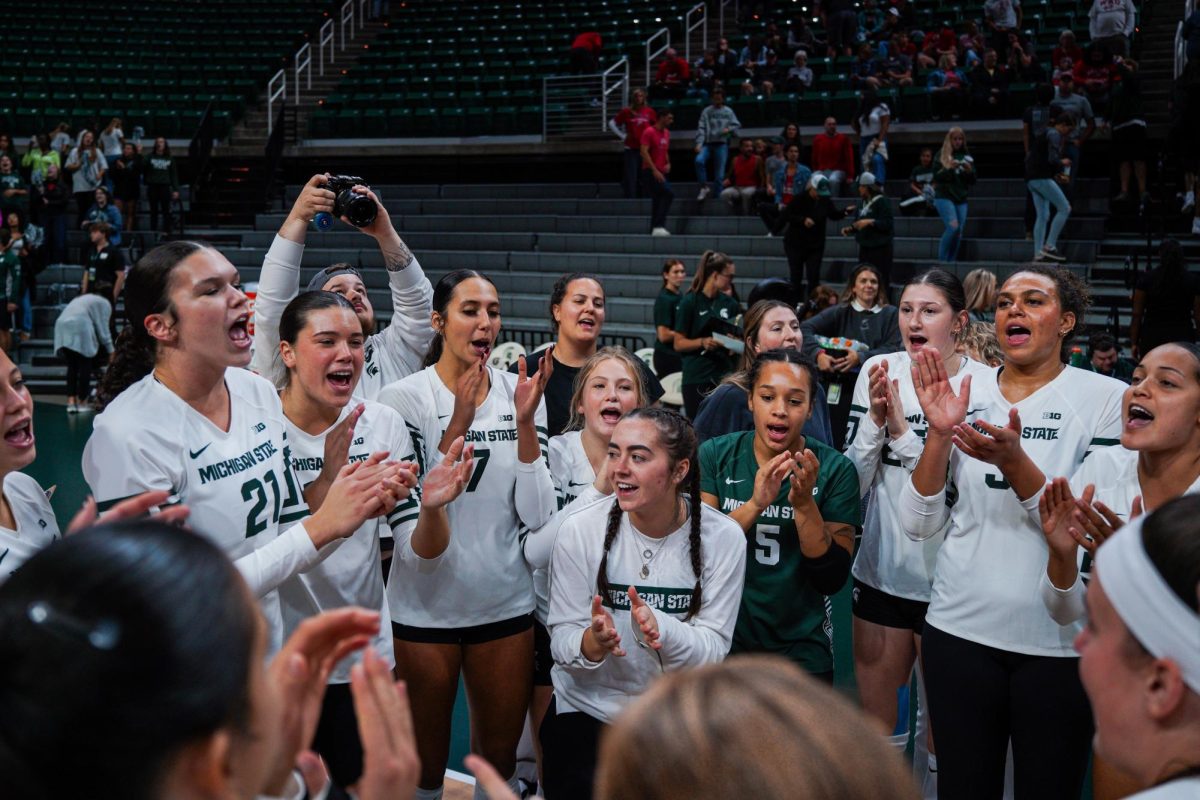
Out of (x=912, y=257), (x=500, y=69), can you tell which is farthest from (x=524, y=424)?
(x=500, y=69)

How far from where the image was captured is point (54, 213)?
15.8 meters

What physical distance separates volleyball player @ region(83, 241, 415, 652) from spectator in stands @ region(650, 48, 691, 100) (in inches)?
577

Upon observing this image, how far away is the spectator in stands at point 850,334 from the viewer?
6383 millimetres

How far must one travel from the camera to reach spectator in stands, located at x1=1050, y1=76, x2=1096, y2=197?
1181 cm

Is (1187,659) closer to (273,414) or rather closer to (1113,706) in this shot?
(1113,706)

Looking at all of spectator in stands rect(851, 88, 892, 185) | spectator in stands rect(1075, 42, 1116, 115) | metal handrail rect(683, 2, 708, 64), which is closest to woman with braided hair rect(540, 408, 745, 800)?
spectator in stands rect(851, 88, 892, 185)

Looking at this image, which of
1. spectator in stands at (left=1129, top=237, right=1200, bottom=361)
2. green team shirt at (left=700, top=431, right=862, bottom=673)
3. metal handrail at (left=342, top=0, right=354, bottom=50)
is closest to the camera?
green team shirt at (left=700, top=431, right=862, bottom=673)

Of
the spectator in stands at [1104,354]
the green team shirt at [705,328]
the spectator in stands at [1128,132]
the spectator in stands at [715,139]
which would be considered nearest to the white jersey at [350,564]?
the green team shirt at [705,328]

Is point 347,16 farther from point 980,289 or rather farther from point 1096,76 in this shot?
point 980,289

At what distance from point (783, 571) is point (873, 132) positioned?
11176 mm

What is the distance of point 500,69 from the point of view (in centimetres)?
1900

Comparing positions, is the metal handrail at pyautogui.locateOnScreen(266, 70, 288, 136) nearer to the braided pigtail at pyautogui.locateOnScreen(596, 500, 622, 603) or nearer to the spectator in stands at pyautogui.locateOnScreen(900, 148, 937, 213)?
the spectator in stands at pyautogui.locateOnScreen(900, 148, 937, 213)

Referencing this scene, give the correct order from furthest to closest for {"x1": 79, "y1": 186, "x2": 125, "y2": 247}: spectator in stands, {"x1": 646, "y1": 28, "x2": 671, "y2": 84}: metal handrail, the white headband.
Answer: {"x1": 646, "y1": 28, "x2": 671, "y2": 84}: metal handrail, {"x1": 79, "y1": 186, "x2": 125, "y2": 247}: spectator in stands, the white headband

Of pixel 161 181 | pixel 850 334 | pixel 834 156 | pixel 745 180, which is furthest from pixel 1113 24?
pixel 161 181
